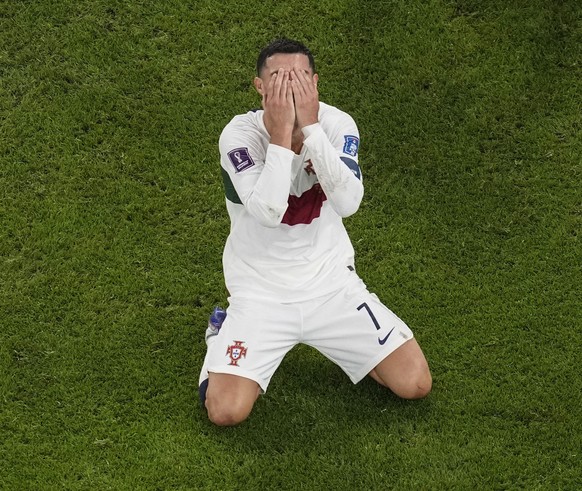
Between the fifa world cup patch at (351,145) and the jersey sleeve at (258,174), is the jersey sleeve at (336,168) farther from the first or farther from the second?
the jersey sleeve at (258,174)

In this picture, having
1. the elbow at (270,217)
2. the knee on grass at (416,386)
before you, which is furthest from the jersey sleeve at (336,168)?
the knee on grass at (416,386)

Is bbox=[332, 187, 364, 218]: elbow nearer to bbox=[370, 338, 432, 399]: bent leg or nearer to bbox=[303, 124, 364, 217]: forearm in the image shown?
bbox=[303, 124, 364, 217]: forearm

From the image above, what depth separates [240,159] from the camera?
550 cm

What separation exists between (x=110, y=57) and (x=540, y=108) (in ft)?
11.1

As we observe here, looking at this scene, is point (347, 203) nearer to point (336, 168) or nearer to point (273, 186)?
point (336, 168)

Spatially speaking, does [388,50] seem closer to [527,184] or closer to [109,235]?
[527,184]

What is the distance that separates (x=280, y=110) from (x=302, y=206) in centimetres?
66

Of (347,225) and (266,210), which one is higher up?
(266,210)

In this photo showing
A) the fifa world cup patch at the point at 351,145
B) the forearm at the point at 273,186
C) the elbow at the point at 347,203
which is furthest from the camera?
the fifa world cup patch at the point at 351,145

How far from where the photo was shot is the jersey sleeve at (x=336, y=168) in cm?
529

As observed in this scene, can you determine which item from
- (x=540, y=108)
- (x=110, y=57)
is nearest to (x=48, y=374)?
(x=110, y=57)

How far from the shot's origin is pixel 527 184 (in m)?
6.95

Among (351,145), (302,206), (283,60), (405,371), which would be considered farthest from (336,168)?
(405,371)

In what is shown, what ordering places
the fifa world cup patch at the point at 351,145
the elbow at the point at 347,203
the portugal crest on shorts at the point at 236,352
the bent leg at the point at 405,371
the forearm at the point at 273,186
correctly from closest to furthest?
the forearm at the point at 273,186 → the elbow at the point at 347,203 → the fifa world cup patch at the point at 351,145 → the portugal crest on shorts at the point at 236,352 → the bent leg at the point at 405,371
